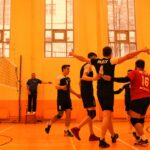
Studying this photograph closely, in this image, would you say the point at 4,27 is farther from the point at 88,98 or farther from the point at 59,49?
the point at 88,98

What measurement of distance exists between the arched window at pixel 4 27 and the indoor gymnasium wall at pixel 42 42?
0.29 meters

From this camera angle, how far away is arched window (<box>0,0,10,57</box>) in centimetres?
1405

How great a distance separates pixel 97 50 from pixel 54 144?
27.1 ft

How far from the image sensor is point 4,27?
14.2 meters

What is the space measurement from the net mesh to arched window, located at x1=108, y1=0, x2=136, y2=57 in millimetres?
4729

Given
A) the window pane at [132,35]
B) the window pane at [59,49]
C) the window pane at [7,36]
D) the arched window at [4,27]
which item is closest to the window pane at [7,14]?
the arched window at [4,27]

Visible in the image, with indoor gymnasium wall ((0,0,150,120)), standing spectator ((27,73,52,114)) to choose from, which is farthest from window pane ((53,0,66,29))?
standing spectator ((27,73,52,114))

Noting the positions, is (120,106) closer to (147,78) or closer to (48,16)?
(48,16)

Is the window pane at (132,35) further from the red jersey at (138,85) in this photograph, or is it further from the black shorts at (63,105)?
the red jersey at (138,85)

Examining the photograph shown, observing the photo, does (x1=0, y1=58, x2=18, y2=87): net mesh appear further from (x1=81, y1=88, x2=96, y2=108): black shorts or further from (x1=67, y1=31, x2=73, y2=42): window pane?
(x1=81, y1=88, x2=96, y2=108): black shorts

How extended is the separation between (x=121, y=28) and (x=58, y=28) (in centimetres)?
305

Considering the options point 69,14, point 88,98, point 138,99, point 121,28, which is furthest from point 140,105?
point 69,14

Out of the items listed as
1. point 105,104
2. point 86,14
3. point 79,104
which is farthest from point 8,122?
point 105,104

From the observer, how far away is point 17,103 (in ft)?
44.4
